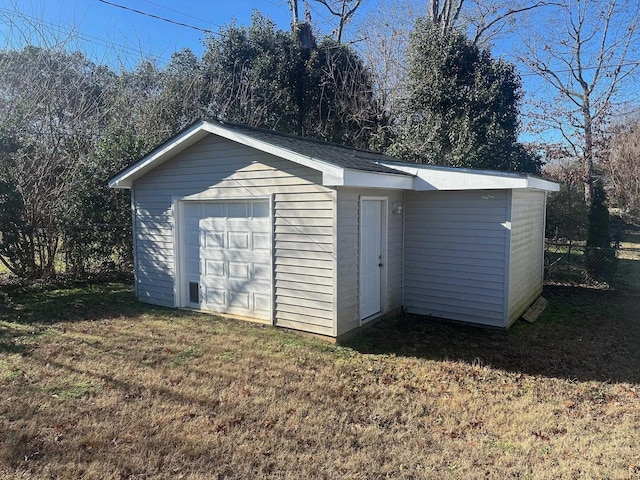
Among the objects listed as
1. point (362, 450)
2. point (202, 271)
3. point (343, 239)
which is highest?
point (343, 239)

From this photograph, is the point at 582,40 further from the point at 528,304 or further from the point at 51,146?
the point at 51,146

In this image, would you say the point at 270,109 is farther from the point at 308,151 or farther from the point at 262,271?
the point at 262,271

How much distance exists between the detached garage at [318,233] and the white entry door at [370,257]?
0.10ft

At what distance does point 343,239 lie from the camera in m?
6.20

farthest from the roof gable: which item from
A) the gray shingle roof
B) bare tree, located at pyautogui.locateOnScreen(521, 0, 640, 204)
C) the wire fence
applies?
bare tree, located at pyautogui.locateOnScreen(521, 0, 640, 204)

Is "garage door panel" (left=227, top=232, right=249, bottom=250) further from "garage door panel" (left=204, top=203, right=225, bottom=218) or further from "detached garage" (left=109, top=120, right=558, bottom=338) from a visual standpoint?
"garage door panel" (left=204, top=203, right=225, bottom=218)

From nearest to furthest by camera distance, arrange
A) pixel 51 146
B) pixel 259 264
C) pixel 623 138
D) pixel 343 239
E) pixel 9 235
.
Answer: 1. pixel 343 239
2. pixel 259 264
3. pixel 9 235
4. pixel 51 146
5. pixel 623 138

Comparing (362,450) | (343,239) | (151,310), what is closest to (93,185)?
(151,310)

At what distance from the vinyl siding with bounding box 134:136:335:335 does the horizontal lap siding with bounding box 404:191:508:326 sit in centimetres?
225

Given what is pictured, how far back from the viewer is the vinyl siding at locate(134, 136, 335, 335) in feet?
20.5

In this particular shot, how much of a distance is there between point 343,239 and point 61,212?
7742 millimetres

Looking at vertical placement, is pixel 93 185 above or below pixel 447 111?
below

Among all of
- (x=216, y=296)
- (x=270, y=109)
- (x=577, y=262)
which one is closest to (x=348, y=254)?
(x=216, y=296)

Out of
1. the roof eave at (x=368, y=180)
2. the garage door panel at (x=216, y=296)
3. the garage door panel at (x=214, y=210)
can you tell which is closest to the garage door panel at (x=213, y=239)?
the garage door panel at (x=214, y=210)
